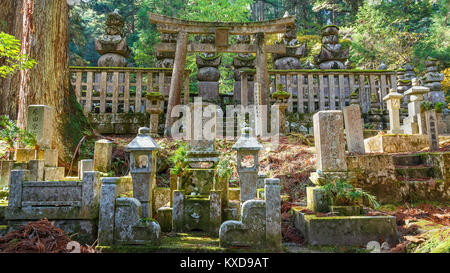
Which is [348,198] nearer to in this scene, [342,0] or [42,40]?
[42,40]

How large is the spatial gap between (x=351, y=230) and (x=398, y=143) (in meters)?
5.16

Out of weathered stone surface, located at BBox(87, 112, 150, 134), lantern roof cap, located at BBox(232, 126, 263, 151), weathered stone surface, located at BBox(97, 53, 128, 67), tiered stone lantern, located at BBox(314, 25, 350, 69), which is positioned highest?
tiered stone lantern, located at BBox(314, 25, 350, 69)

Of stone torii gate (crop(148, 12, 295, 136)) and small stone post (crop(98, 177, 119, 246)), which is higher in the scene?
stone torii gate (crop(148, 12, 295, 136))

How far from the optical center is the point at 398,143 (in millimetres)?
7668

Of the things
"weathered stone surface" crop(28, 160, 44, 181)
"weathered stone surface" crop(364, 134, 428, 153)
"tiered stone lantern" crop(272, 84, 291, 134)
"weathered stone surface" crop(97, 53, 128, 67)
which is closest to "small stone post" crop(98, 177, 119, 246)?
"weathered stone surface" crop(28, 160, 44, 181)

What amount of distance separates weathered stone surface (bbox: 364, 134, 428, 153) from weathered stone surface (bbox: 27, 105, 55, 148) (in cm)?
854

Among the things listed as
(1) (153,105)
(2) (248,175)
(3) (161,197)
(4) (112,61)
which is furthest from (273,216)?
(4) (112,61)

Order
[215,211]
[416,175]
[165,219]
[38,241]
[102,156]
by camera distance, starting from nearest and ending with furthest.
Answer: [38,241] → [215,211] → [165,219] → [416,175] → [102,156]

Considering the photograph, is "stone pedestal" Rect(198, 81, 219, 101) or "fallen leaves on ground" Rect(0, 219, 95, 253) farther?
"stone pedestal" Rect(198, 81, 219, 101)

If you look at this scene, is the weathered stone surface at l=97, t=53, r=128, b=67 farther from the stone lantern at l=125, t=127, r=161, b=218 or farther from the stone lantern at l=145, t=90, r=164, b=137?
the stone lantern at l=125, t=127, r=161, b=218

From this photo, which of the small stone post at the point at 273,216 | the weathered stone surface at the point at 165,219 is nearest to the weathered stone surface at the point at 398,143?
the small stone post at the point at 273,216

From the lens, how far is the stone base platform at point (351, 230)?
12.5 feet

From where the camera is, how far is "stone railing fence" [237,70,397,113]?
11.2 m

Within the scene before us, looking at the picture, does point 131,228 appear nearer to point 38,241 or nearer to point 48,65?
point 38,241
